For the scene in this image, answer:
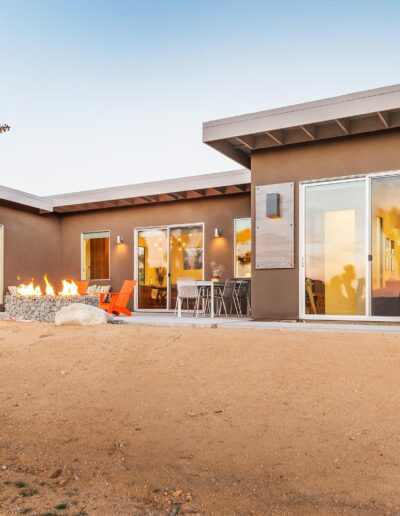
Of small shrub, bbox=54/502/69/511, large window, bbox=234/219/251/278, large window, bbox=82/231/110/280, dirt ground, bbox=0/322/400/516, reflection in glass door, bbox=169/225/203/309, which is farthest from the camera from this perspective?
large window, bbox=82/231/110/280

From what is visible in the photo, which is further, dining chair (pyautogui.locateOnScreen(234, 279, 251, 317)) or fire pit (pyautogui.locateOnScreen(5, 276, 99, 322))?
dining chair (pyautogui.locateOnScreen(234, 279, 251, 317))

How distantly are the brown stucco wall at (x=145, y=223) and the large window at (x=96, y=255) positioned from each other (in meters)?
0.14

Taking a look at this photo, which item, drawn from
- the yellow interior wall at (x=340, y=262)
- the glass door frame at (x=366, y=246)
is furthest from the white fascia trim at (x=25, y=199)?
the yellow interior wall at (x=340, y=262)

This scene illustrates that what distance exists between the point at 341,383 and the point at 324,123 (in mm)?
4196

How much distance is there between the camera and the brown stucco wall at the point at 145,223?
1070 centimetres

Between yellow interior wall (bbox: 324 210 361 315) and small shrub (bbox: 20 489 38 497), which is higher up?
yellow interior wall (bbox: 324 210 361 315)

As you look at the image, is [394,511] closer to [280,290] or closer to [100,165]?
[280,290]

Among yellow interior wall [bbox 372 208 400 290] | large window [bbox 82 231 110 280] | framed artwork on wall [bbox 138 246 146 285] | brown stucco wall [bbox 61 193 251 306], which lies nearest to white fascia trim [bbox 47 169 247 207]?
brown stucco wall [bbox 61 193 251 306]

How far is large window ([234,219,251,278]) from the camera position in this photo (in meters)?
10.5

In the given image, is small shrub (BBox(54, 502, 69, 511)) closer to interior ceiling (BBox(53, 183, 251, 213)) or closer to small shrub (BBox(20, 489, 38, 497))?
small shrub (BBox(20, 489, 38, 497))

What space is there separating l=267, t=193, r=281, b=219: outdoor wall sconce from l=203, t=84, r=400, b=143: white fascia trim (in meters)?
1.02

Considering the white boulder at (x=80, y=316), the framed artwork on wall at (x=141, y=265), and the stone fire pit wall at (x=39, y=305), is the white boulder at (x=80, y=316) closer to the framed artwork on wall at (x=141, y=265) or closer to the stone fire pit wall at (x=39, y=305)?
the stone fire pit wall at (x=39, y=305)

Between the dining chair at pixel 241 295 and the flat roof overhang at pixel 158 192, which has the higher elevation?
the flat roof overhang at pixel 158 192

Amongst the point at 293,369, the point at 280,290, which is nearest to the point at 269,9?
the point at 280,290
